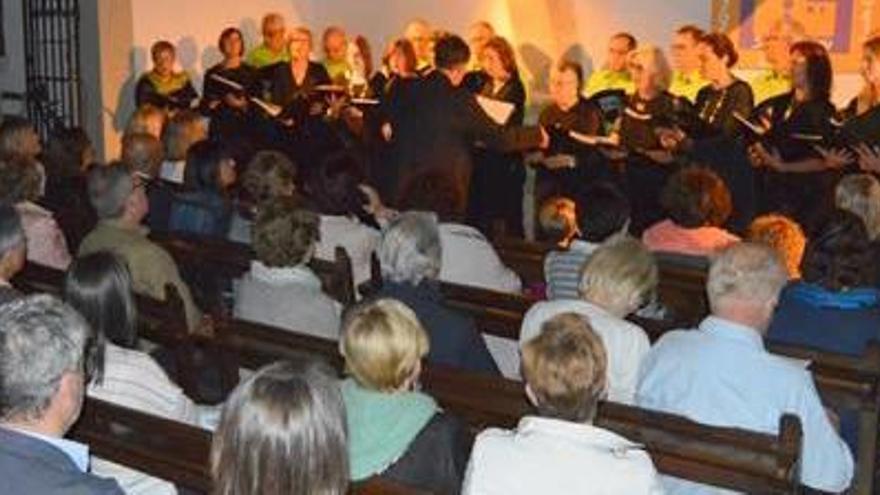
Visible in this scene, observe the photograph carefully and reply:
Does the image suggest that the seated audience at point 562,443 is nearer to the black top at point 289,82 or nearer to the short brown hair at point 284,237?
the short brown hair at point 284,237

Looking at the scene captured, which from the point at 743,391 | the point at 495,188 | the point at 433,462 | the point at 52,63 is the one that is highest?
the point at 52,63

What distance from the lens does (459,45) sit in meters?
9.66

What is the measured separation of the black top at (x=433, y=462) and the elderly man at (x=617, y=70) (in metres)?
7.31

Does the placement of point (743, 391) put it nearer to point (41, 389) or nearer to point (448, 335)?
point (448, 335)

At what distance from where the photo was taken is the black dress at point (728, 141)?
9.38 m

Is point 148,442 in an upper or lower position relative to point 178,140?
lower

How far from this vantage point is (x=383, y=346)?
3.67 metres

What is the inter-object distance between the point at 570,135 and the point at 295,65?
8.33 ft

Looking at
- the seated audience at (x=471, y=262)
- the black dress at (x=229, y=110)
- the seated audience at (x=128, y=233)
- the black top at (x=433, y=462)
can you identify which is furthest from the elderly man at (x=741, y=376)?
the black dress at (x=229, y=110)

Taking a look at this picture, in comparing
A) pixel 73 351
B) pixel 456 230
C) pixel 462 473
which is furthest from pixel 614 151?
pixel 73 351

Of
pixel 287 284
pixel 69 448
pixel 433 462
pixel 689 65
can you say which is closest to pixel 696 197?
pixel 287 284

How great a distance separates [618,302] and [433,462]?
110cm

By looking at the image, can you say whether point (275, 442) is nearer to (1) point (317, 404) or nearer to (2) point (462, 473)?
(1) point (317, 404)

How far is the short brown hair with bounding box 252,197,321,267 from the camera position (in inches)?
208
